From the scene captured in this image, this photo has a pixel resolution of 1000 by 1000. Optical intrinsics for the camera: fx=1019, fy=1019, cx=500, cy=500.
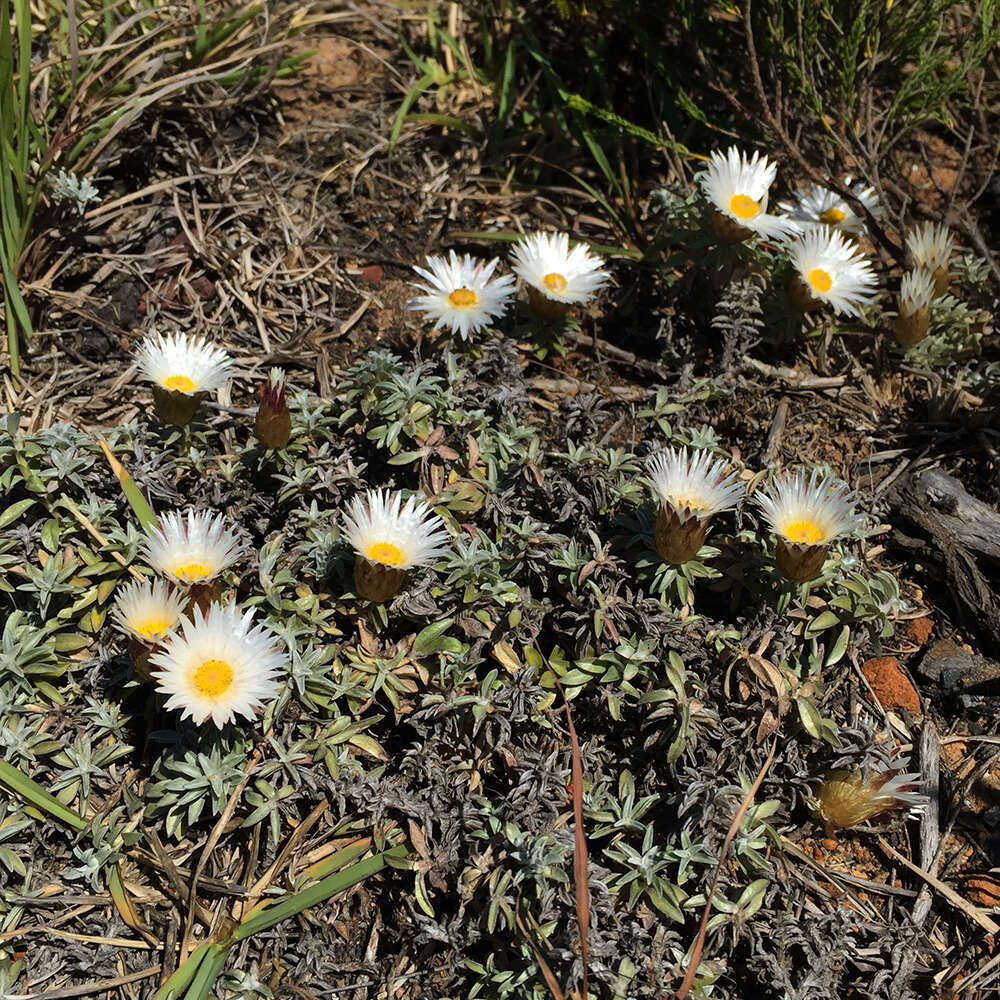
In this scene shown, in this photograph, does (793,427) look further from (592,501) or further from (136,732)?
(136,732)

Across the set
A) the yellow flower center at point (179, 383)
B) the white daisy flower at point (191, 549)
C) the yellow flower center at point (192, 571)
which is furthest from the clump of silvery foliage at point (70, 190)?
the yellow flower center at point (192, 571)

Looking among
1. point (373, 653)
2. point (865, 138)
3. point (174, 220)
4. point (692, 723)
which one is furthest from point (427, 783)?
point (865, 138)

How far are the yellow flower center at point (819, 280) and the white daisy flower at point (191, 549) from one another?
6.08 ft

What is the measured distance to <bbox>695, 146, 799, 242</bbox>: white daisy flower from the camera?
294 cm

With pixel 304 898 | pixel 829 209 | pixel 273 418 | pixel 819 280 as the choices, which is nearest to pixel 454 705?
pixel 304 898

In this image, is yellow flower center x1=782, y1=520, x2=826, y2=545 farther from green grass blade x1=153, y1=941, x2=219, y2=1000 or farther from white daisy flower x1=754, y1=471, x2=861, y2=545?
green grass blade x1=153, y1=941, x2=219, y2=1000

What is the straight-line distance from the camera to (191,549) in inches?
93.2

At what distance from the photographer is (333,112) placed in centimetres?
385

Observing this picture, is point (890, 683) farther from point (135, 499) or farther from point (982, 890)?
point (135, 499)

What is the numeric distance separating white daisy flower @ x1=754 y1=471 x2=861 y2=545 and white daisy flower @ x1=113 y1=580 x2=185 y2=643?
136 centimetres

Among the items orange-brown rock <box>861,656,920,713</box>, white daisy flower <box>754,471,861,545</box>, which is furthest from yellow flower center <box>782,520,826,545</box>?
orange-brown rock <box>861,656,920,713</box>

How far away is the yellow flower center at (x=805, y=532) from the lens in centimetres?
242

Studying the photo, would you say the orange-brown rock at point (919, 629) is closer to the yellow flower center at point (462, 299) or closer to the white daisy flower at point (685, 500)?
the white daisy flower at point (685, 500)

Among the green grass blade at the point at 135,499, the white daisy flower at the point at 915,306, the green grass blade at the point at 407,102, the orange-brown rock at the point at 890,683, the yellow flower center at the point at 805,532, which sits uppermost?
the green grass blade at the point at 407,102
